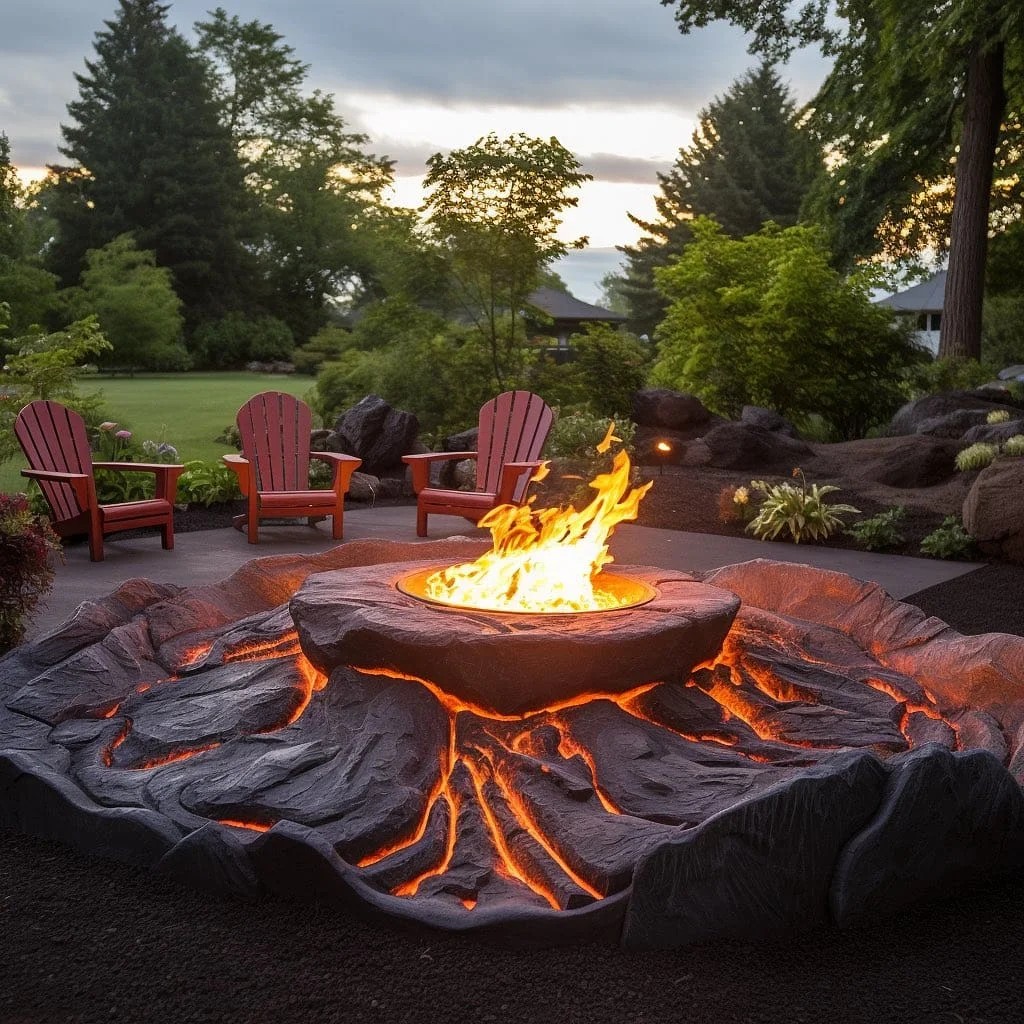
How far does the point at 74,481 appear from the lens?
5602 mm

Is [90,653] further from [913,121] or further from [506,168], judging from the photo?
[913,121]

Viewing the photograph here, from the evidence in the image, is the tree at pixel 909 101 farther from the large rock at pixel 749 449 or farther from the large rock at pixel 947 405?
the large rock at pixel 749 449

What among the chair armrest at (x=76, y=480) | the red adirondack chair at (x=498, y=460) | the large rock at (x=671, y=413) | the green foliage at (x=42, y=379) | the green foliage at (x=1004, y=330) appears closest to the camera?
the chair armrest at (x=76, y=480)

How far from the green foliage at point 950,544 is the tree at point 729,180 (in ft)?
67.5

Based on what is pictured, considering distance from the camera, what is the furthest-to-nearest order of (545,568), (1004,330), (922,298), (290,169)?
(922,298) < (290,169) < (1004,330) < (545,568)

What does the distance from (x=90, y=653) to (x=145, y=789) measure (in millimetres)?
747

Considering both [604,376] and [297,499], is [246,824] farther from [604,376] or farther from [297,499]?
[604,376]

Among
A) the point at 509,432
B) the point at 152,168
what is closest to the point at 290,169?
the point at 152,168

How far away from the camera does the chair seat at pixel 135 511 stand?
5.71 metres

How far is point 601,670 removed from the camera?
2.41 metres

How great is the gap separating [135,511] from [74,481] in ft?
1.24

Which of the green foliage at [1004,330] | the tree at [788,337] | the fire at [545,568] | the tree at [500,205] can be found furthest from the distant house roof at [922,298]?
the fire at [545,568]

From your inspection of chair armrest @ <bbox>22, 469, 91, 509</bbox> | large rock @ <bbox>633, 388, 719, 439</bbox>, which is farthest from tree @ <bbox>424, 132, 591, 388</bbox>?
chair armrest @ <bbox>22, 469, 91, 509</bbox>

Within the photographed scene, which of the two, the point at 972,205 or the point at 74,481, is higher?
the point at 972,205
